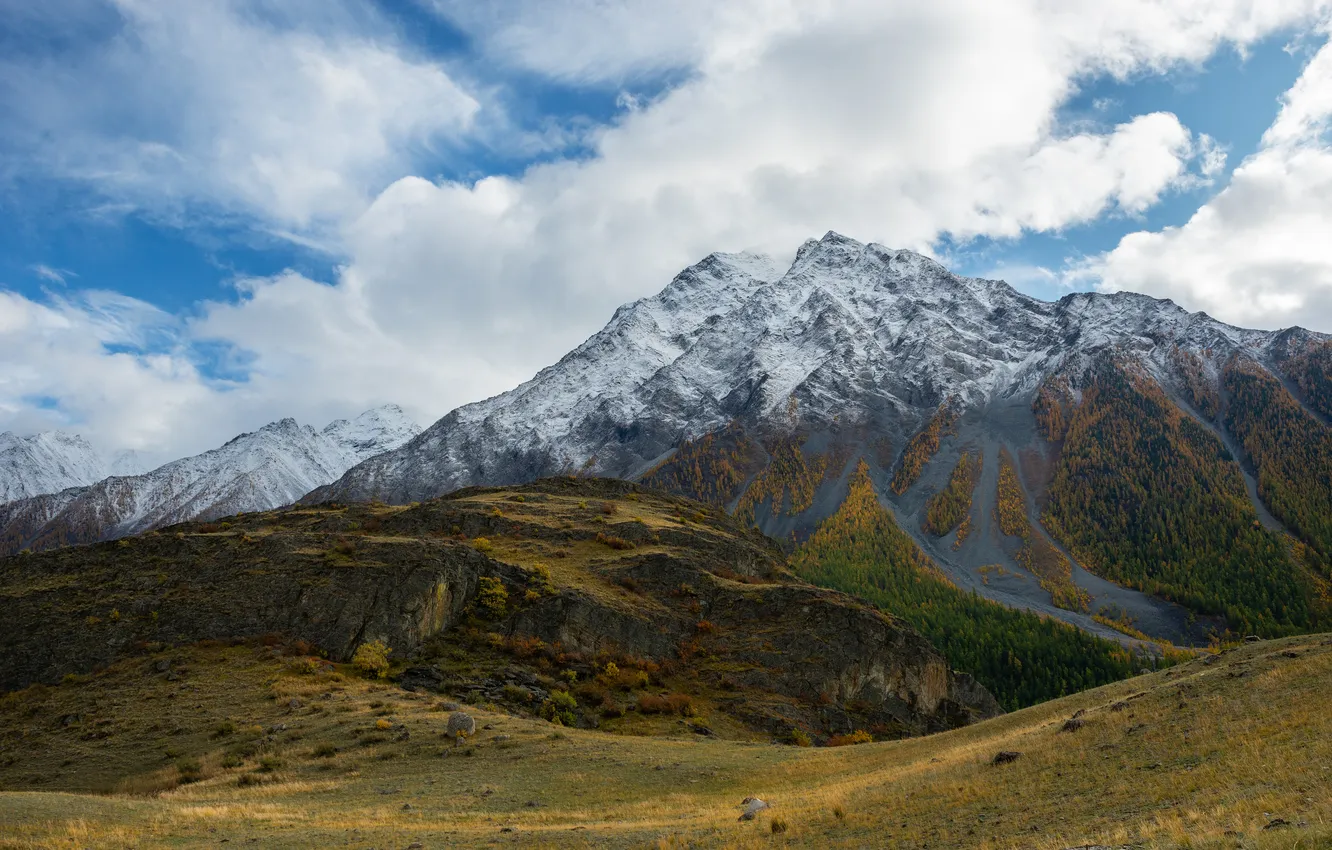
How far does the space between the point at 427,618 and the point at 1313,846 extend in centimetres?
5263

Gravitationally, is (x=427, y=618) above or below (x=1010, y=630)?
above

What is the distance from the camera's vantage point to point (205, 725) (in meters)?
39.9

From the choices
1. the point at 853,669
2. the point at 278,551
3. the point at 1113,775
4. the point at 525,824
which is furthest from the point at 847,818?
the point at 278,551

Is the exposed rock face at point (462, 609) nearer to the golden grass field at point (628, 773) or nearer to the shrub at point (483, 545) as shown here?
the shrub at point (483, 545)

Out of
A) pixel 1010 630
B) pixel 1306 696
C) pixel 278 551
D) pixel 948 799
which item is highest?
pixel 278 551

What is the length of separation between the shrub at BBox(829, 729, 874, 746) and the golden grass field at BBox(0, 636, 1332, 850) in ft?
40.3

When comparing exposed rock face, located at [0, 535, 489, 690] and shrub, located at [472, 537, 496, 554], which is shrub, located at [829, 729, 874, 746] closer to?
exposed rock face, located at [0, 535, 489, 690]

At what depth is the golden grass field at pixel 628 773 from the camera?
57.2 ft

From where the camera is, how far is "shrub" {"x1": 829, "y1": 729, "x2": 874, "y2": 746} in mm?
52125

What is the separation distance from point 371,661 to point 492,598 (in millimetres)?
10921

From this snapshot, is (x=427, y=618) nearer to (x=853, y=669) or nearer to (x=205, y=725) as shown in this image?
(x=205, y=725)

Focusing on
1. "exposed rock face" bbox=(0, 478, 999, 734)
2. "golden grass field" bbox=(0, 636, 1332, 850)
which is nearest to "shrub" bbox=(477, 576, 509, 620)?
"exposed rock face" bbox=(0, 478, 999, 734)

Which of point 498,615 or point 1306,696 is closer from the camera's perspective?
point 1306,696

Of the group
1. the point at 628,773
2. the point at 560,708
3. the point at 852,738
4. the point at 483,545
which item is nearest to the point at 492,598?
the point at 483,545
